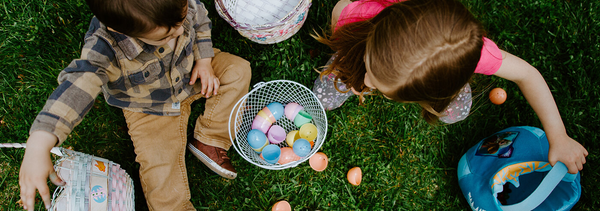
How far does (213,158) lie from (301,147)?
1.81 feet

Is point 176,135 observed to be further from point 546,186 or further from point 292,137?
point 546,186

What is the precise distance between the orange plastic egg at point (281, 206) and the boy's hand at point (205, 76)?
750mm

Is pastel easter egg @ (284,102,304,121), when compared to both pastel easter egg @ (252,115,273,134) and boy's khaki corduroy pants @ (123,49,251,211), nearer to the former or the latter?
pastel easter egg @ (252,115,273,134)

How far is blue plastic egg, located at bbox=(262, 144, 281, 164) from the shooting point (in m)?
1.73

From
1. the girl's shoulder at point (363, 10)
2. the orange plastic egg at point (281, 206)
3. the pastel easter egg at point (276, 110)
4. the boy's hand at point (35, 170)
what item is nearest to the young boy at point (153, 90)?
the boy's hand at point (35, 170)

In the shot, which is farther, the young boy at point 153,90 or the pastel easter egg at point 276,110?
the pastel easter egg at point 276,110

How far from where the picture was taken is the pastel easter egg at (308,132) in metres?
1.78

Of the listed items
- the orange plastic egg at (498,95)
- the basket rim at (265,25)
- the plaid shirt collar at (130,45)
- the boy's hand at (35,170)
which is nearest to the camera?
the boy's hand at (35,170)

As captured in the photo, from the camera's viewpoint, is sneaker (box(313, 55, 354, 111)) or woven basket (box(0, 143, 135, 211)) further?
sneaker (box(313, 55, 354, 111))

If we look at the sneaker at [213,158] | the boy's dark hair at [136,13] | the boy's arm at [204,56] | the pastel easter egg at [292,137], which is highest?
the boy's dark hair at [136,13]

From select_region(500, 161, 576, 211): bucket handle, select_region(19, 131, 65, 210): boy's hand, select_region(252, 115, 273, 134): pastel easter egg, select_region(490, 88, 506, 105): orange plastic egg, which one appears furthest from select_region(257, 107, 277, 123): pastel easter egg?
select_region(490, 88, 506, 105): orange plastic egg

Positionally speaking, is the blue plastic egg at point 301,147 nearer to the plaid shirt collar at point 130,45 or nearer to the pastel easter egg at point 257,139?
the pastel easter egg at point 257,139

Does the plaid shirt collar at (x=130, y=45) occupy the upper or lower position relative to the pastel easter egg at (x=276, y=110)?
upper

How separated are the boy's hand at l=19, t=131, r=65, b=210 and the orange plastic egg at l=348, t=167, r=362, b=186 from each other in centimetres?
146
